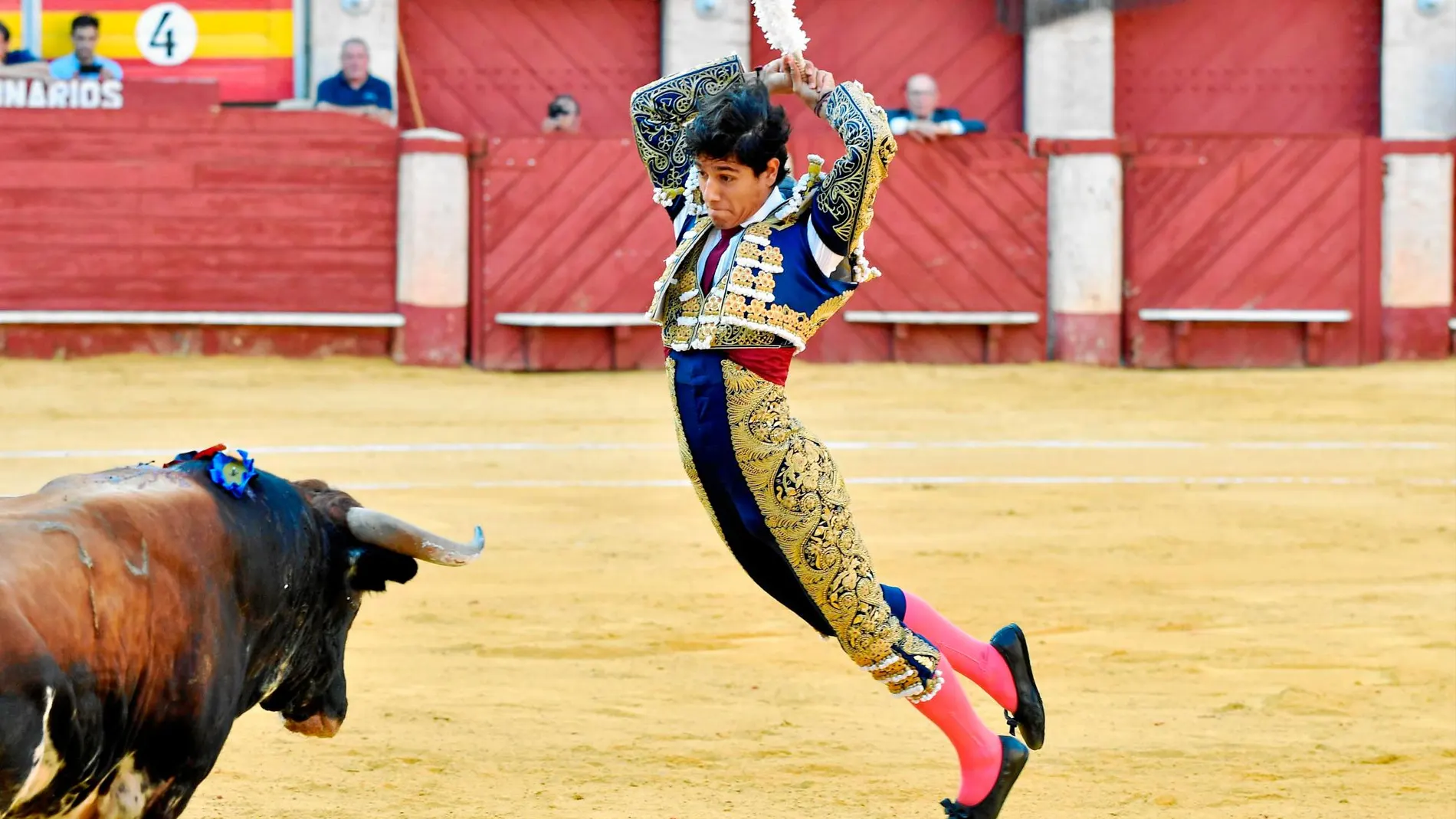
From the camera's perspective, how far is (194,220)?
10688mm

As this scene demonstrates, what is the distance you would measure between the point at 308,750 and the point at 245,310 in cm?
759

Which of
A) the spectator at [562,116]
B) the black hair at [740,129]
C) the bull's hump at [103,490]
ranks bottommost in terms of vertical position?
the bull's hump at [103,490]

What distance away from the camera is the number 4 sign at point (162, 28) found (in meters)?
11.9

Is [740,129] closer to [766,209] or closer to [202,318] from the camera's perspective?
[766,209]

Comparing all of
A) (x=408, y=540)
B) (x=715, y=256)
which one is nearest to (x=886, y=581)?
(x=715, y=256)

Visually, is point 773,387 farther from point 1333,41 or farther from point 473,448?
point 1333,41

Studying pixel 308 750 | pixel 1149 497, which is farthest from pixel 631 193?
pixel 308 750

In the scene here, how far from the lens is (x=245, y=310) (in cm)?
1080

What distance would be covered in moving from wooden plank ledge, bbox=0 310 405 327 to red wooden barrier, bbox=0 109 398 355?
0.04m

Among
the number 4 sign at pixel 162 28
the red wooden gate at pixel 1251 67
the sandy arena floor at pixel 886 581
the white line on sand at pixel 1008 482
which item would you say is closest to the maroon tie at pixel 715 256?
the sandy arena floor at pixel 886 581

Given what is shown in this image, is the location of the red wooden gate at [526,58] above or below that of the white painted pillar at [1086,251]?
above

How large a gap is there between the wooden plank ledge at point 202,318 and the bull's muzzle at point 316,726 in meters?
8.04

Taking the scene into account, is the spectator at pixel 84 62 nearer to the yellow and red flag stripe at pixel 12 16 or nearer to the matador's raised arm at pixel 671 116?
the yellow and red flag stripe at pixel 12 16

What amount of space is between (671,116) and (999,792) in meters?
1.18
